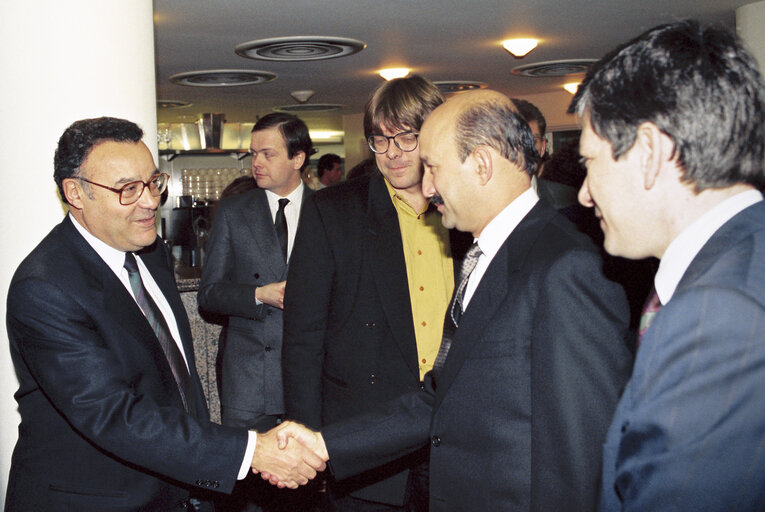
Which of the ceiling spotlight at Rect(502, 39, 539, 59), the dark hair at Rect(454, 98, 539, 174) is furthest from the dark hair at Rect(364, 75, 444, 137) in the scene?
the ceiling spotlight at Rect(502, 39, 539, 59)

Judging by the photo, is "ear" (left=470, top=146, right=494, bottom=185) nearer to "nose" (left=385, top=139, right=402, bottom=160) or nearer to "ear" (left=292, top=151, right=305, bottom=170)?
"nose" (left=385, top=139, right=402, bottom=160)

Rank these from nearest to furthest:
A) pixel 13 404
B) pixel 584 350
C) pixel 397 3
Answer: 1. pixel 584 350
2. pixel 13 404
3. pixel 397 3

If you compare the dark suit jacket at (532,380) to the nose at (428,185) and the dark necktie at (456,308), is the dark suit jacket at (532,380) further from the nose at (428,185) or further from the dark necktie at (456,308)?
the nose at (428,185)

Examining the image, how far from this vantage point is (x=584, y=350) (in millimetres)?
1403

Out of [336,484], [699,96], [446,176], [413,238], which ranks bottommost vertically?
[336,484]

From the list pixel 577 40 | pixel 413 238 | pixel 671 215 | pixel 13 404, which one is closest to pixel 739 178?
pixel 671 215

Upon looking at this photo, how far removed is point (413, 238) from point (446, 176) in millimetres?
642

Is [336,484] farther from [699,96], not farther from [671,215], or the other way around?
[699,96]

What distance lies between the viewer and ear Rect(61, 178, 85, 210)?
1.93 metres

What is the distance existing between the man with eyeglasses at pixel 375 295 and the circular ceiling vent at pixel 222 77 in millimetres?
7211

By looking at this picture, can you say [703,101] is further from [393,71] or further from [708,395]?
A: [393,71]

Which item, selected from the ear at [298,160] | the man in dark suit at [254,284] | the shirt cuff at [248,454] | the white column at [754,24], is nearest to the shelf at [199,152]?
the ear at [298,160]

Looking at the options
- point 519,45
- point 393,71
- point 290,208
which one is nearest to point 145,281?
point 290,208

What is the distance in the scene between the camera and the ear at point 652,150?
109 cm
